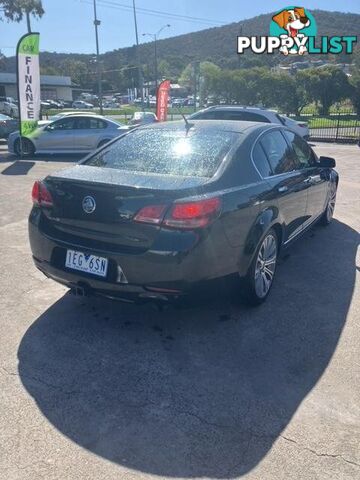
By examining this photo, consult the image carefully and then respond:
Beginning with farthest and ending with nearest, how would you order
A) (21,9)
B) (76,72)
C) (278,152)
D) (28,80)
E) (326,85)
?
(76,72) < (326,85) < (21,9) < (28,80) < (278,152)

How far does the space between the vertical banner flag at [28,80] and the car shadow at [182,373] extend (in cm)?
1034

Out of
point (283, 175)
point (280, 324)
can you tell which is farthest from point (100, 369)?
point (283, 175)

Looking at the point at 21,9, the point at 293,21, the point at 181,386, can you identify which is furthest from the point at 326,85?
the point at 181,386

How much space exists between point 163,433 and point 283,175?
9.02 feet

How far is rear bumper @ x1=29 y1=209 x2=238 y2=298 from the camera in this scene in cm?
306

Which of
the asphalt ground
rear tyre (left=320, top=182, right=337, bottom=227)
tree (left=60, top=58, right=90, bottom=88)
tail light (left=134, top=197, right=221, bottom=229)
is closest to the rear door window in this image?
rear tyre (left=320, top=182, right=337, bottom=227)

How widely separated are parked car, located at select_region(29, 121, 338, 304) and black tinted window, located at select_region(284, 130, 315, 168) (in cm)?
75

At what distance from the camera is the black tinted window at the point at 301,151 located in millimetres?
4969

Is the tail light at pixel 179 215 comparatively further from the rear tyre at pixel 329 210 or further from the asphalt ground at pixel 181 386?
the rear tyre at pixel 329 210

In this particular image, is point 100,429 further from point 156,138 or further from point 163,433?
point 156,138

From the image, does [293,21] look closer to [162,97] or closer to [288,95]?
[288,95]

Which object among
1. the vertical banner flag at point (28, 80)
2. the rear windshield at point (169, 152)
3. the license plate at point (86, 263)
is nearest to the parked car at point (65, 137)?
the vertical banner flag at point (28, 80)

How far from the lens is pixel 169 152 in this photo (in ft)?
12.3

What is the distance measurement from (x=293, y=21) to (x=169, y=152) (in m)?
44.6
